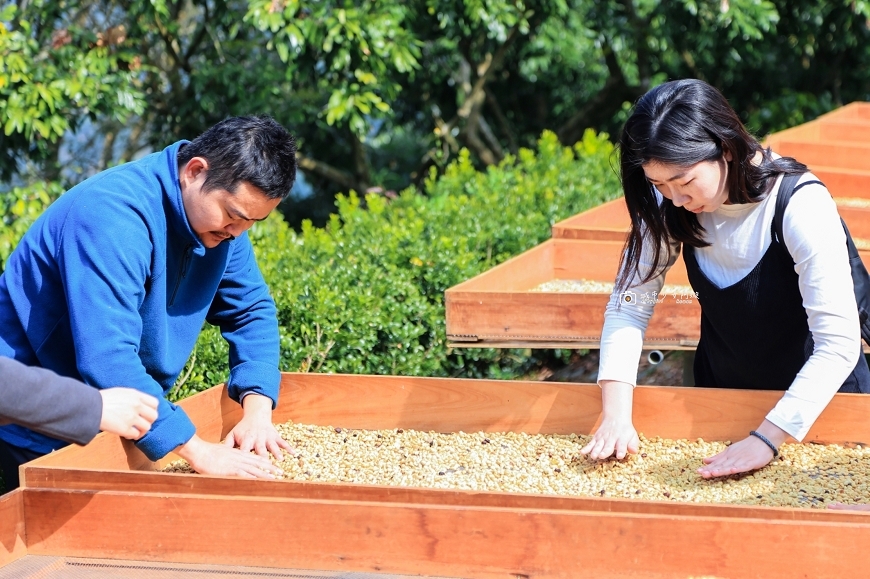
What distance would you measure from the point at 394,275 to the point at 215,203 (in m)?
2.09

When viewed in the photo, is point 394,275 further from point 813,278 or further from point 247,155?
point 813,278

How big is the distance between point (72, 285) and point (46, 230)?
0.62ft

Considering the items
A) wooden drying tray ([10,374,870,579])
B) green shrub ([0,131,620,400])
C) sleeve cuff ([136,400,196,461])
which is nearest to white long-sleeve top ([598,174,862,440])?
wooden drying tray ([10,374,870,579])

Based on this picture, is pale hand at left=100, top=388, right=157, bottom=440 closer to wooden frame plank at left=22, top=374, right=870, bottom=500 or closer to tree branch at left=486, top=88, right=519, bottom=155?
wooden frame plank at left=22, top=374, right=870, bottom=500

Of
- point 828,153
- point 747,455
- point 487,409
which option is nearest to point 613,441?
point 747,455

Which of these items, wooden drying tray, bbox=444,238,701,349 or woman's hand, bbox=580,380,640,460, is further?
wooden drying tray, bbox=444,238,701,349

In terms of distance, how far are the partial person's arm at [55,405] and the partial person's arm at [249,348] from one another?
2.94ft

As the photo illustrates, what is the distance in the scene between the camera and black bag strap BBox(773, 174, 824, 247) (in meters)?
2.37

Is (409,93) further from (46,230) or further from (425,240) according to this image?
(46,230)

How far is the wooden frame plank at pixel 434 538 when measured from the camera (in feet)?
5.85

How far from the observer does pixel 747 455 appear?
2.44 metres

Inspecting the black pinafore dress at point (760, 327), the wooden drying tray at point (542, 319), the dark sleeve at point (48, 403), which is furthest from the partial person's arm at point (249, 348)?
the black pinafore dress at point (760, 327)

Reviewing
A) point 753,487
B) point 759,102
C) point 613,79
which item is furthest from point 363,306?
point 759,102

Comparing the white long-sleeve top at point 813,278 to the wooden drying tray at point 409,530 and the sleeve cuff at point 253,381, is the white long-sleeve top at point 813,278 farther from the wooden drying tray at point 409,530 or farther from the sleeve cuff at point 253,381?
the sleeve cuff at point 253,381
